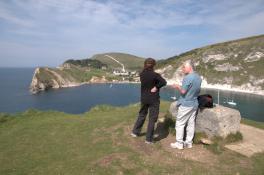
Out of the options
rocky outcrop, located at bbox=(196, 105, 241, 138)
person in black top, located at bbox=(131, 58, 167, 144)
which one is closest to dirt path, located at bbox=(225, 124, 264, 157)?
rocky outcrop, located at bbox=(196, 105, 241, 138)

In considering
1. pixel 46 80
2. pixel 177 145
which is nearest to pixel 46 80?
pixel 46 80

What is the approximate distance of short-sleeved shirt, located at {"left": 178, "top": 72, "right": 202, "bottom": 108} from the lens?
8.38 m

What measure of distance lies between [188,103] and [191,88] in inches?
21.5

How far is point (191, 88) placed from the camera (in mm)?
8453

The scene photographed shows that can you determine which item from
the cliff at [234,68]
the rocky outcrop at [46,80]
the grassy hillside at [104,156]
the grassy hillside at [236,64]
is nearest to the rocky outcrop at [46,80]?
the rocky outcrop at [46,80]

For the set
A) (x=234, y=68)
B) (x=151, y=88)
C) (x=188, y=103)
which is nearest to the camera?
(x=188, y=103)

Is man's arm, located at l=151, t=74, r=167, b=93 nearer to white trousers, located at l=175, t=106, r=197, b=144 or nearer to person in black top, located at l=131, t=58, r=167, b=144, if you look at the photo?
person in black top, located at l=131, t=58, r=167, b=144

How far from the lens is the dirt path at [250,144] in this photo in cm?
887

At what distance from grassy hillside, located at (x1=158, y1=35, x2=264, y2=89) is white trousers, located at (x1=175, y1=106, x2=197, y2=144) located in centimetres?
15988

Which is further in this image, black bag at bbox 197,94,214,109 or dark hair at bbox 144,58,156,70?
black bag at bbox 197,94,214,109

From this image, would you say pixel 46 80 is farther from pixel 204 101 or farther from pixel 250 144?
pixel 250 144

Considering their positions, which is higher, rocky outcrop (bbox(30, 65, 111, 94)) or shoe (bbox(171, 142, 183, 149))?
shoe (bbox(171, 142, 183, 149))

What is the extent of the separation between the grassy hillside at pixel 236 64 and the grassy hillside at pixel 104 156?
16013 cm

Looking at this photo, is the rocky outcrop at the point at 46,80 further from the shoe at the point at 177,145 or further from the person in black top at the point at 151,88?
the shoe at the point at 177,145
